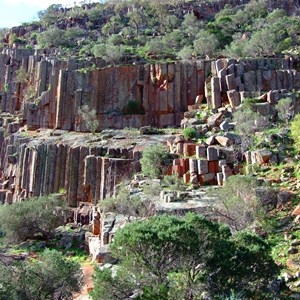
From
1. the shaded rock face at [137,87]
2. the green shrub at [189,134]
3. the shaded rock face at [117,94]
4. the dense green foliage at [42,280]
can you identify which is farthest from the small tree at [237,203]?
the shaded rock face at [117,94]

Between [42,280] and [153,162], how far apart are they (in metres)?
13.5

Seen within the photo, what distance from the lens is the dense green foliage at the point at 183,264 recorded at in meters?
13.4

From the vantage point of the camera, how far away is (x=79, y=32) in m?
66.8

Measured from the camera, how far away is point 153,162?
27.9 meters

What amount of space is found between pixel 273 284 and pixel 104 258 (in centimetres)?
735

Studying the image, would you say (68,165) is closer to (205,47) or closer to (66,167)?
(66,167)

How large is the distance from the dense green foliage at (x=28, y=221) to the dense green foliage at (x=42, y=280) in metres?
10.9

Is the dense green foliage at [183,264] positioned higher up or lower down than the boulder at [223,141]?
lower down

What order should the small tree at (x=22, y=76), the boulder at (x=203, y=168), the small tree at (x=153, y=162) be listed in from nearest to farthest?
the boulder at (x=203, y=168), the small tree at (x=153, y=162), the small tree at (x=22, y=76)

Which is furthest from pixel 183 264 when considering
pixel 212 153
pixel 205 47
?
pixel 205 47

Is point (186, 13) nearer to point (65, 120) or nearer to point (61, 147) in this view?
point (65, 120)

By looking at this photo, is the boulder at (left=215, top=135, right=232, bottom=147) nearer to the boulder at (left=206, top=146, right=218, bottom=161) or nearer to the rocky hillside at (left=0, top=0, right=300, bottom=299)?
the rocky hillside at (left=0, top=0, right=300, bottom=299)

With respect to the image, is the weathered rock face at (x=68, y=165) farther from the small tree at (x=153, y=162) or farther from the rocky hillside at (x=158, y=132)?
the small tree at (x=153, y=162)

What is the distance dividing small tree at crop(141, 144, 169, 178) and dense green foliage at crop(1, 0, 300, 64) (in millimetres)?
19639
